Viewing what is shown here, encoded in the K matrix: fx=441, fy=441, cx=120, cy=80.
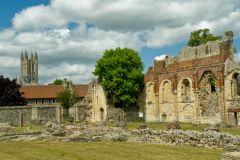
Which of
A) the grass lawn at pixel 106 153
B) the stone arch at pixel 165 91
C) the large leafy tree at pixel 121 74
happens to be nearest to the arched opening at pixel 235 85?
the stone arch at pixel 165 91

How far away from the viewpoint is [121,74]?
2234 inches

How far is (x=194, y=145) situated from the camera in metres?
22.7

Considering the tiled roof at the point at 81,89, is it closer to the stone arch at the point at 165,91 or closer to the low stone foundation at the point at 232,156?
the stone arch at the point at 165,91

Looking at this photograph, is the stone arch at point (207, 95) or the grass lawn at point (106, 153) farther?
the stone arch at point (207, 95)

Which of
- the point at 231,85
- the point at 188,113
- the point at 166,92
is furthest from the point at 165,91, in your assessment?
the point at 231,85

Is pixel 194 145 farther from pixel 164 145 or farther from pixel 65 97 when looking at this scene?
pixel 65 97

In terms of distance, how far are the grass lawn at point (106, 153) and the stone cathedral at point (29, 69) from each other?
165 meters

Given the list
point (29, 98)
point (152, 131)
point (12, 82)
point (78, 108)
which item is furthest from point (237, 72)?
point (29, 98)

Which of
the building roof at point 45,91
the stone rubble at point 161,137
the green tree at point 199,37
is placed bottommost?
the stone rubble at point 161,137

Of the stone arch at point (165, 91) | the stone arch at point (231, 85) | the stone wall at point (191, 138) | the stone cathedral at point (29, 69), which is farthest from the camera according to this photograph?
the stone cathedral at point (29, 69)

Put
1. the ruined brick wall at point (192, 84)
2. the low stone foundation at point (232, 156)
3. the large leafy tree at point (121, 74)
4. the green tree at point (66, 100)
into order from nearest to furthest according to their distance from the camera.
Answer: the low stone foundation at point (232, 156) → the ruined brick wall at point (192, 84) → the large leafy tree at point (121, 74) → the green tree at point (66, 100)

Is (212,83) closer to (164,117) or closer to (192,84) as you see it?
(192,84)

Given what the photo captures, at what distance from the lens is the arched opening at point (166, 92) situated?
54.1 metres

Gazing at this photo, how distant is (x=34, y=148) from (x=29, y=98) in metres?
72.6
